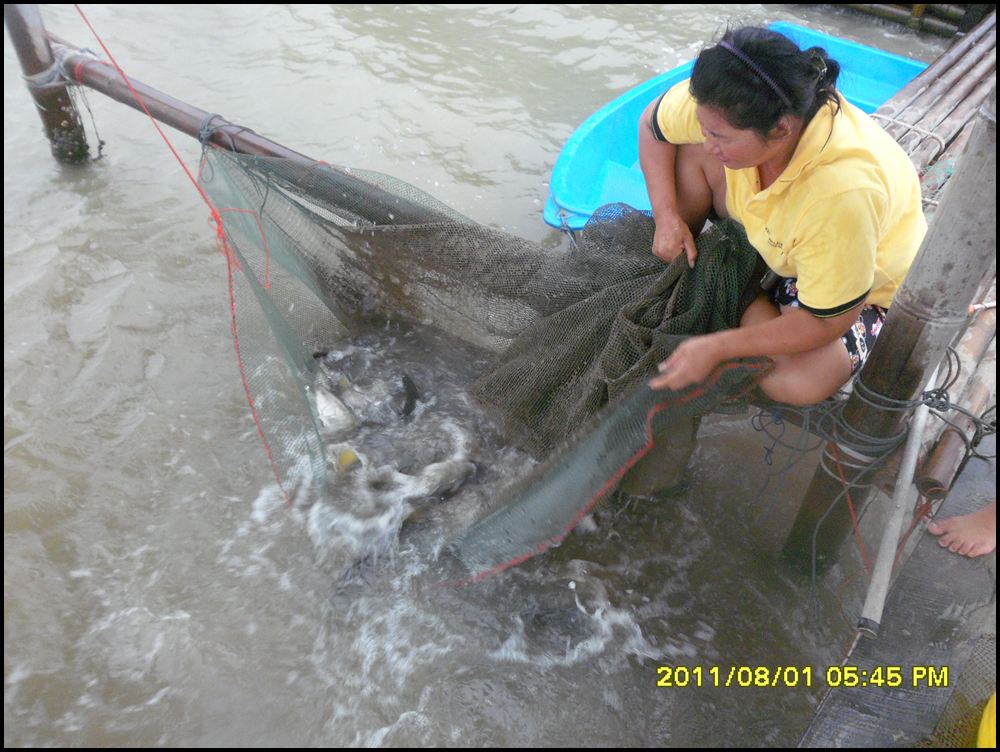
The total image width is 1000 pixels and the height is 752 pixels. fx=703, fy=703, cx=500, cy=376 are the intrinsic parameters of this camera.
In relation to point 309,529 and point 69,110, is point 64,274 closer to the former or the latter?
point 69,110

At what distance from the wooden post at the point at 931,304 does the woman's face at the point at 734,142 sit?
47cm

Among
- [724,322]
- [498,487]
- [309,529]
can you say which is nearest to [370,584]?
[309,529]

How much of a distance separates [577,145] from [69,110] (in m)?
3.32

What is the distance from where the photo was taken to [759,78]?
180cm

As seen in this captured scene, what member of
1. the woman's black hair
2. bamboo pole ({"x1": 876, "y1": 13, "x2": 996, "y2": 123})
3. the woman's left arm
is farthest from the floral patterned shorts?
bamboo pole ({"x1": 876, "y1": 13, "x2": 996, "y2": 123})

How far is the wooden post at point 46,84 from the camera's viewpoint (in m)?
4.05

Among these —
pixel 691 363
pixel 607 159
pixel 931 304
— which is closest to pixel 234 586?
pixel 691 363

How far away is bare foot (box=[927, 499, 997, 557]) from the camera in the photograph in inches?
95.4

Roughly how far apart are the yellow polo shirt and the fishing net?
0.24 meters

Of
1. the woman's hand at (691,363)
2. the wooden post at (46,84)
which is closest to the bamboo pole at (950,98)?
the woman's hand at (691,363)

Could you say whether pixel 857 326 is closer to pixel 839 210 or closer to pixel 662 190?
pixel 839 210

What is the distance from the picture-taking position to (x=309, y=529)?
9.53 feet

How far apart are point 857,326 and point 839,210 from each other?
522 mm

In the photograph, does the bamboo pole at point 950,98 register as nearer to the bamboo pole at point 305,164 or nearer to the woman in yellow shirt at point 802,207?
the woman in yellow shirt at point 802,207
